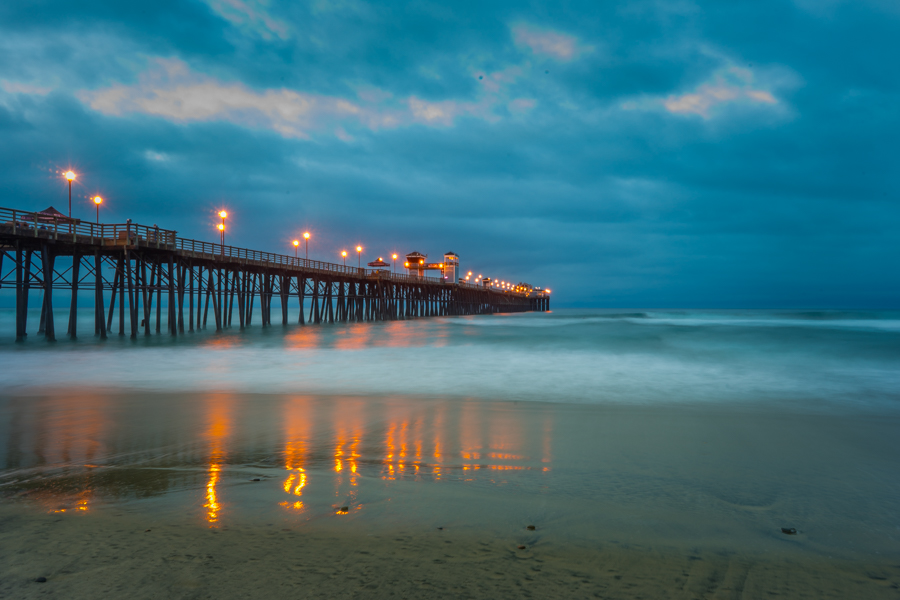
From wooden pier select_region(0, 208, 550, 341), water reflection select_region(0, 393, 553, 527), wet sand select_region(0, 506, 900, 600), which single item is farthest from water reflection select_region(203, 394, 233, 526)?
wooden pier select_region(0, 208, 550, 341)

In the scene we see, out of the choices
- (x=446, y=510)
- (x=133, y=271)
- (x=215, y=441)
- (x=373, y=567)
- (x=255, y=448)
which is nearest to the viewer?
(x=373, y=567)

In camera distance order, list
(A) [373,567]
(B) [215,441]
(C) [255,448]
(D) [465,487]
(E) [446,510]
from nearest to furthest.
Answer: (A) [373,567] < (E) [446,510] < (D) [465,487] < (C) [255,448] < (B) [215,441]

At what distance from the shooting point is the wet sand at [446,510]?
2.39 metres

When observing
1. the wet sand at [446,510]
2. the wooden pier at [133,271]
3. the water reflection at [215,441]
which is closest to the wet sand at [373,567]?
the wet sand at [446,510]

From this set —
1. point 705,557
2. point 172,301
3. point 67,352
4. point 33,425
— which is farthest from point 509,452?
point 172,301

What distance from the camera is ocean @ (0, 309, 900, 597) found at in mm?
2520

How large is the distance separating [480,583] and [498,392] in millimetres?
7220

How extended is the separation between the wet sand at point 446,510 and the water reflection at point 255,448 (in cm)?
3

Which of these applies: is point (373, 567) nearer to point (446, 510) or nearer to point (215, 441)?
point (446, 510)

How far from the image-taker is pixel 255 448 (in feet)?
16.5

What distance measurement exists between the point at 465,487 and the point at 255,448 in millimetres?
2538

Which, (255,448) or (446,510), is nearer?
(446,510)

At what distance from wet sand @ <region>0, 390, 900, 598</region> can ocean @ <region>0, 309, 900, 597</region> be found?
18 millimetres

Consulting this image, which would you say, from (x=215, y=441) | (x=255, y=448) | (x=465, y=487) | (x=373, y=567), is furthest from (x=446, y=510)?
(x=215, y=441)
